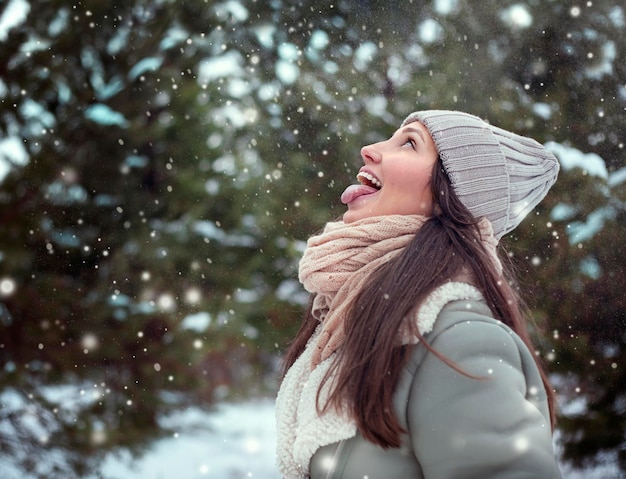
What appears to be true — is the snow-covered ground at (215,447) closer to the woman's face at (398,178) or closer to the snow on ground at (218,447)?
the snow on ground at (218,447)

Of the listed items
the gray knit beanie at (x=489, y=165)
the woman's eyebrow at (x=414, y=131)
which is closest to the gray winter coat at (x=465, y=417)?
the gray knit beanie at (x=489, y=165)

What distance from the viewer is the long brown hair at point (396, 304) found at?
3.69 ft

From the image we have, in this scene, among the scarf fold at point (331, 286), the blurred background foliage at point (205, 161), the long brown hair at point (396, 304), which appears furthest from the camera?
the blurred background foliage at point (205, 161)

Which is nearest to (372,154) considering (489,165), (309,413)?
(489,165)

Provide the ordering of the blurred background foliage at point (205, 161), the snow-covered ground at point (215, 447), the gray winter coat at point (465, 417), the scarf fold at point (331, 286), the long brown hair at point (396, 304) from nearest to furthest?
the gray winter coat at point (465, 417), the long brown hair at point (396, 304), the scarf fold at point (331, 286), the blurred background foliage at point (205, 161), the snow-covered ground at point (215, 447)

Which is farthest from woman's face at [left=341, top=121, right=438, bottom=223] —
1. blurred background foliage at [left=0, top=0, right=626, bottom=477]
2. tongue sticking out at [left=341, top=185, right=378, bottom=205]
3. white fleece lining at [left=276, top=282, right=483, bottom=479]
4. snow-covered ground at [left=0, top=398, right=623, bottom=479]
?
snow-covered ground at [left=0, top=398, right=623, bottom=479]

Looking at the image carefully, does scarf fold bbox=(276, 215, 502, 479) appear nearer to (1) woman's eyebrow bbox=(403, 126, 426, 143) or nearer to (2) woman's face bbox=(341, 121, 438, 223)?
(2) woman's face bbox=(341, 121, 438, 223)

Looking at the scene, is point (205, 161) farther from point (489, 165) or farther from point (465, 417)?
point (465, 417)

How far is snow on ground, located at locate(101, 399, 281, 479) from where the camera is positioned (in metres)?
3.84

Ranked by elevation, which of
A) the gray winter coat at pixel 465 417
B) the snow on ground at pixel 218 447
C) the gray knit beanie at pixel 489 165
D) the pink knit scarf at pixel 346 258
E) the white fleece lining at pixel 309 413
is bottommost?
the gray winter coat at pixel 465 417

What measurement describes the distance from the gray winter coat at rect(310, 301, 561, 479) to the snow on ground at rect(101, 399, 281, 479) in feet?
9.29

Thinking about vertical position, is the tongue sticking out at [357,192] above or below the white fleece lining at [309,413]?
above

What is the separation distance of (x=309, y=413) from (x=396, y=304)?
0.29 meters

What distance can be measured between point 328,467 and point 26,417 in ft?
9.83
